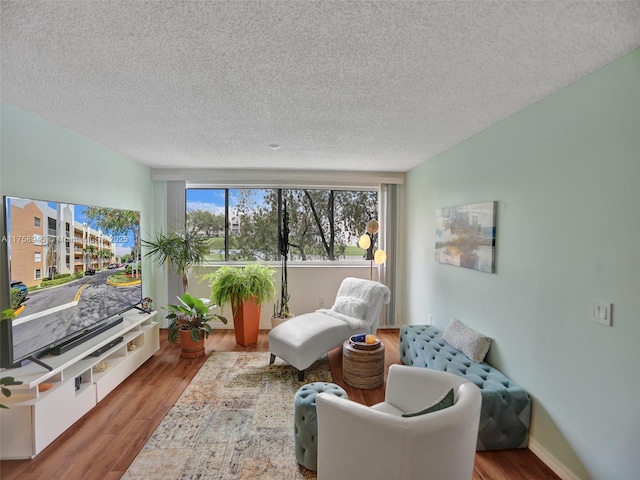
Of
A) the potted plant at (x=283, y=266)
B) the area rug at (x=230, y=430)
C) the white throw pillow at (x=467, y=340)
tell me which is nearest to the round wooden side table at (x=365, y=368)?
the area rug at (x=230, y=430)

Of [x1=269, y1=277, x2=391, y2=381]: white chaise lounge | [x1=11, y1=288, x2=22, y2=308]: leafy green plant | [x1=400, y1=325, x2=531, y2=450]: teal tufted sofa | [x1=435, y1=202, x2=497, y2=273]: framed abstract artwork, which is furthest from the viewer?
[x1=269, y1=277, x2=391, y2=381]: white chaise lounge

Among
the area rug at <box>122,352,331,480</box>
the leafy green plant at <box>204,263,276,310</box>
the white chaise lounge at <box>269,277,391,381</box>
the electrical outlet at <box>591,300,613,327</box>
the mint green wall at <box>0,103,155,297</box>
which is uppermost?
the mint green wall at <box>0,103,155,297</box>

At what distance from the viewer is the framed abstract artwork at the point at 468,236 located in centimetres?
264

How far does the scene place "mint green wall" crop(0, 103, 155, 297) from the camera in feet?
7.33

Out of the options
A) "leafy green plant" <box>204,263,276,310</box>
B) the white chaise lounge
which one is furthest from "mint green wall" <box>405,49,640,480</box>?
"leafy green plant" <box>204,263,276,310</box>

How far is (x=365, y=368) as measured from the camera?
2994 mm

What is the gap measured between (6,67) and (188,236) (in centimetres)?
252

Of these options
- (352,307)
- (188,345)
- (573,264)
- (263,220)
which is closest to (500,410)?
(573,264)

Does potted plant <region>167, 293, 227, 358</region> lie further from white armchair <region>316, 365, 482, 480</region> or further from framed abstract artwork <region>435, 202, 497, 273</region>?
framed abstract artwork <region>435, 202, 497, 273</region>

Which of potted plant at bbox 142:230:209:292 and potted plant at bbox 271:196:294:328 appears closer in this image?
potted plant at bbox 142:230:209:292

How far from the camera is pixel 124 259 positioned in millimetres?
3332

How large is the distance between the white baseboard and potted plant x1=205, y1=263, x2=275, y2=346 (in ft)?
9.86

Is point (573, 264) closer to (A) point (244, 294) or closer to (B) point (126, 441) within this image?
(B) point (126, 441)

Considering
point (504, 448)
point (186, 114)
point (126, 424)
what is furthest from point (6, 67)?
point (504, 448)
